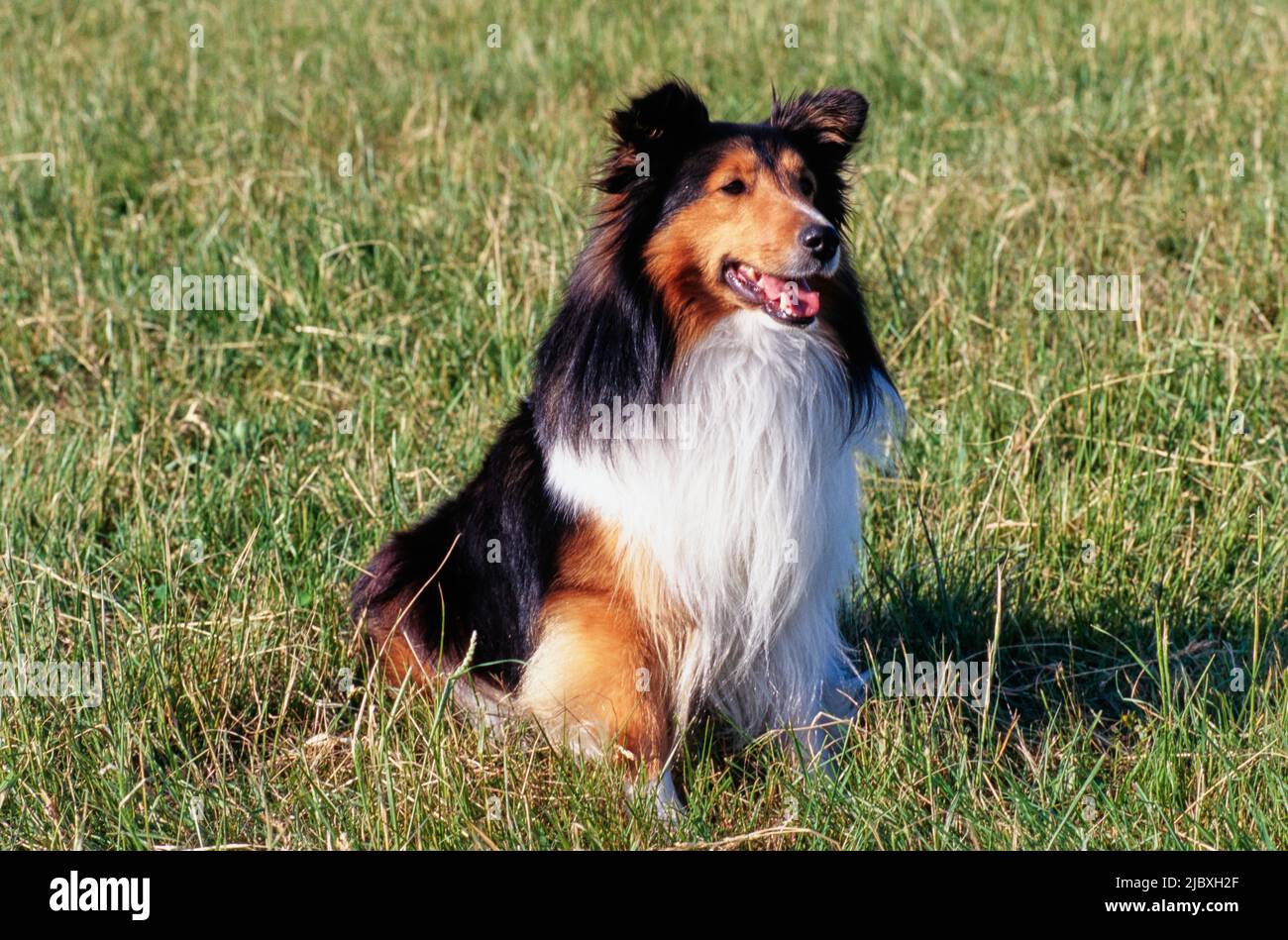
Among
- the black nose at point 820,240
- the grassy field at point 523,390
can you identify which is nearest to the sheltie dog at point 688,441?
the black nose at point 820,240

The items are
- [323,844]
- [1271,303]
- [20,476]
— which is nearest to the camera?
[323,844]

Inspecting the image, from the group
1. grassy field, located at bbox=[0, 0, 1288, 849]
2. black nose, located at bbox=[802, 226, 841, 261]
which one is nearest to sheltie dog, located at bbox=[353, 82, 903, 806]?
black nose, located at bbox=[802, 226, 841, 261]

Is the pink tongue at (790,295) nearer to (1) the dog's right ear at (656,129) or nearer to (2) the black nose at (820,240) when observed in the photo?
(2) the black nose at (820,240)

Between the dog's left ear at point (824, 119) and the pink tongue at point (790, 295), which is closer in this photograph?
the pink tongue at point (790, 295)

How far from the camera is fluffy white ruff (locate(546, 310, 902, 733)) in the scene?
11.9 feet

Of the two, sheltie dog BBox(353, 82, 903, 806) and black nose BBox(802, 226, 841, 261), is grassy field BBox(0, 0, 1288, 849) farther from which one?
black nose BBox(802, 226, 841, 261)

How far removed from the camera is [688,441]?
3652 mm

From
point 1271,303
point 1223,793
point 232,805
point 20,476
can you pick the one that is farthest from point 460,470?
point 1271,303

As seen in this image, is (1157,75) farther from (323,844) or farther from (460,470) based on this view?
(323,844)

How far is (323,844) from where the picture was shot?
3.38m

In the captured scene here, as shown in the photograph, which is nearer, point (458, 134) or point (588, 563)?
point (588, 563)

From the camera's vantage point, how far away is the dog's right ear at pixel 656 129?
3.53 meters

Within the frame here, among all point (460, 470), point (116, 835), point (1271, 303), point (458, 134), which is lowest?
point (116, 835)

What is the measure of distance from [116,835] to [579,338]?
162 cm
